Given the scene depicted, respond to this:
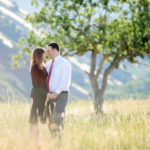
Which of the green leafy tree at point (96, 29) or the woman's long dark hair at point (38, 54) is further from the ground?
the green leafy tree at point (96, 29)

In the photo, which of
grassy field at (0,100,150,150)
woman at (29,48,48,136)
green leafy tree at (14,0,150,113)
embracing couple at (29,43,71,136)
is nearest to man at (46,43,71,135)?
embracing couple at (29,43,71,136)

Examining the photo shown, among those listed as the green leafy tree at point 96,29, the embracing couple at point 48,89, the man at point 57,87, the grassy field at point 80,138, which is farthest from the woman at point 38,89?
the green leafy tree at point 96,29

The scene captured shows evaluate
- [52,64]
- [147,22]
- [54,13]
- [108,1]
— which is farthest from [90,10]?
[52,64]

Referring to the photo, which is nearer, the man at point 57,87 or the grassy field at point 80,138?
the grassy field at point 80,138

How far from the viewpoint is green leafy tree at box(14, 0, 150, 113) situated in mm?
19755

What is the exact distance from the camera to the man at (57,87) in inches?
224

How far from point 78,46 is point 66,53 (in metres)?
1.52

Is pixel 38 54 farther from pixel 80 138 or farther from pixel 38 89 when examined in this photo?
pixel 80 138

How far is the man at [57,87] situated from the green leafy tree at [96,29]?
1368 centimetres

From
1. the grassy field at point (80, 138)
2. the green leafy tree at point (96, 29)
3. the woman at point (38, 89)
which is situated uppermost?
the green leafy tree at point (96, 29)

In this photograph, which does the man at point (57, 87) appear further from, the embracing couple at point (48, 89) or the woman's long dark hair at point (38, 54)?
the woman's long dark hair at point (38, 54)

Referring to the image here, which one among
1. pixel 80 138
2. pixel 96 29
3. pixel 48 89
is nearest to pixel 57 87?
pixel 48 89

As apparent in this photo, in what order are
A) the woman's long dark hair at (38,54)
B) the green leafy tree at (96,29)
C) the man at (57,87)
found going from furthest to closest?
the green leafy tree at (96,29) < the woman's long dark hair at (38,54) < the man at (57,87)

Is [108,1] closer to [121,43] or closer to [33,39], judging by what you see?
[121,43]
